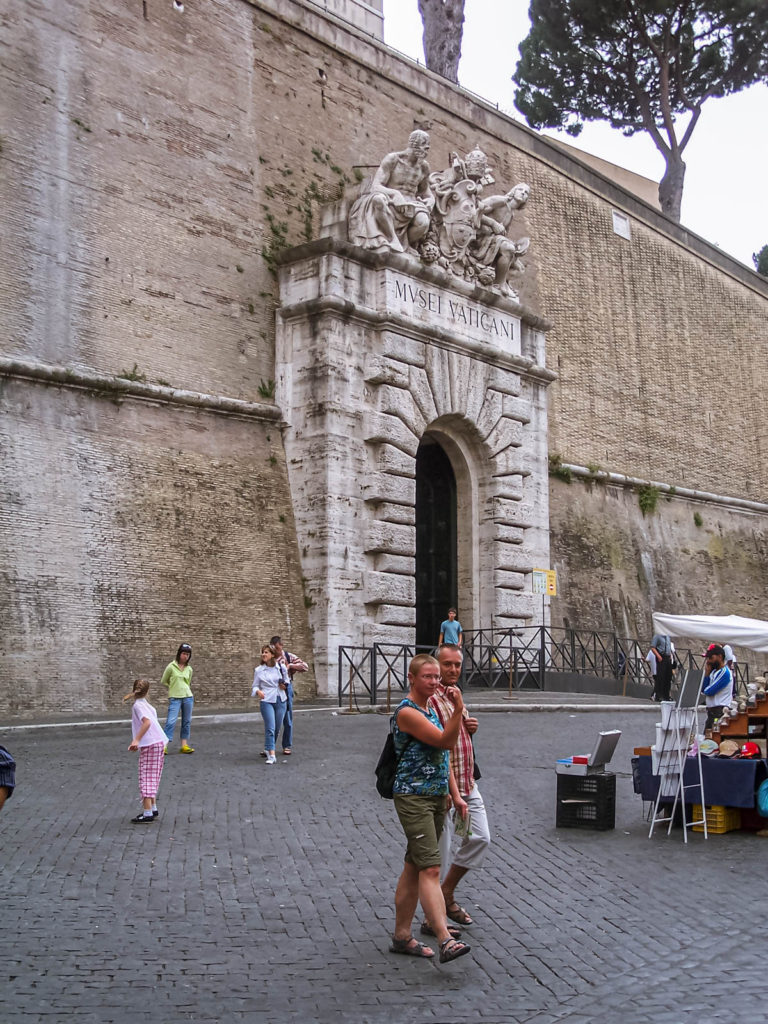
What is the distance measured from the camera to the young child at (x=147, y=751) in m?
8.82

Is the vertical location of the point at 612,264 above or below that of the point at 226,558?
above

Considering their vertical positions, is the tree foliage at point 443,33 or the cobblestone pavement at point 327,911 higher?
the tree foliage at point 443,33

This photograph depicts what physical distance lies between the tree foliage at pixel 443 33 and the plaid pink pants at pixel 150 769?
24110 mm

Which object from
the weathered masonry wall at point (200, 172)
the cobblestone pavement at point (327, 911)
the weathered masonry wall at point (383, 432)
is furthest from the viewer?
the weathered masonry wall at point (383, 432)

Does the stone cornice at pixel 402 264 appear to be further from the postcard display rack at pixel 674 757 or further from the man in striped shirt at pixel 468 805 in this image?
the man in striped shirt at pixel 468 805

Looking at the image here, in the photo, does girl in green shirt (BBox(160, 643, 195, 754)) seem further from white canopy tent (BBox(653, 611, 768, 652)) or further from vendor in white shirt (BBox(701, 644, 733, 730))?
white canopy tent (BBox(653, 611, 768, 652))

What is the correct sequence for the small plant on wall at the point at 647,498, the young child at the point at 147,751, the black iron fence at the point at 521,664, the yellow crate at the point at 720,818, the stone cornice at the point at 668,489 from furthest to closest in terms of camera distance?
the small plant on wall at the point at 647,498
the stone cornice at the point at 668,489
the black iron fence at the point at 521,664
the yellow crate at the point at 720,818
the young child at the point at 147,751

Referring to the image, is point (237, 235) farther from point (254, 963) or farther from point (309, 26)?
point (254, 963)

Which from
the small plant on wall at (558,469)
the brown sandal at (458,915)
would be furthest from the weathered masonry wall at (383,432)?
the brown sandal at (458,915)

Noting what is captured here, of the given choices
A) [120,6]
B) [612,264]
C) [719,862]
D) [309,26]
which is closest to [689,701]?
[719,862]

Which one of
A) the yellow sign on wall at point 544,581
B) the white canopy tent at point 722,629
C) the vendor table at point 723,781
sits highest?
the yellow sign on wall at point 544,581

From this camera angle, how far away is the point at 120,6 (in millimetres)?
17516

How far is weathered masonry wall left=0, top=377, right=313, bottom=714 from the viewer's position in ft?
48.7

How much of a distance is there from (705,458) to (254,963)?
2543 centimetres
